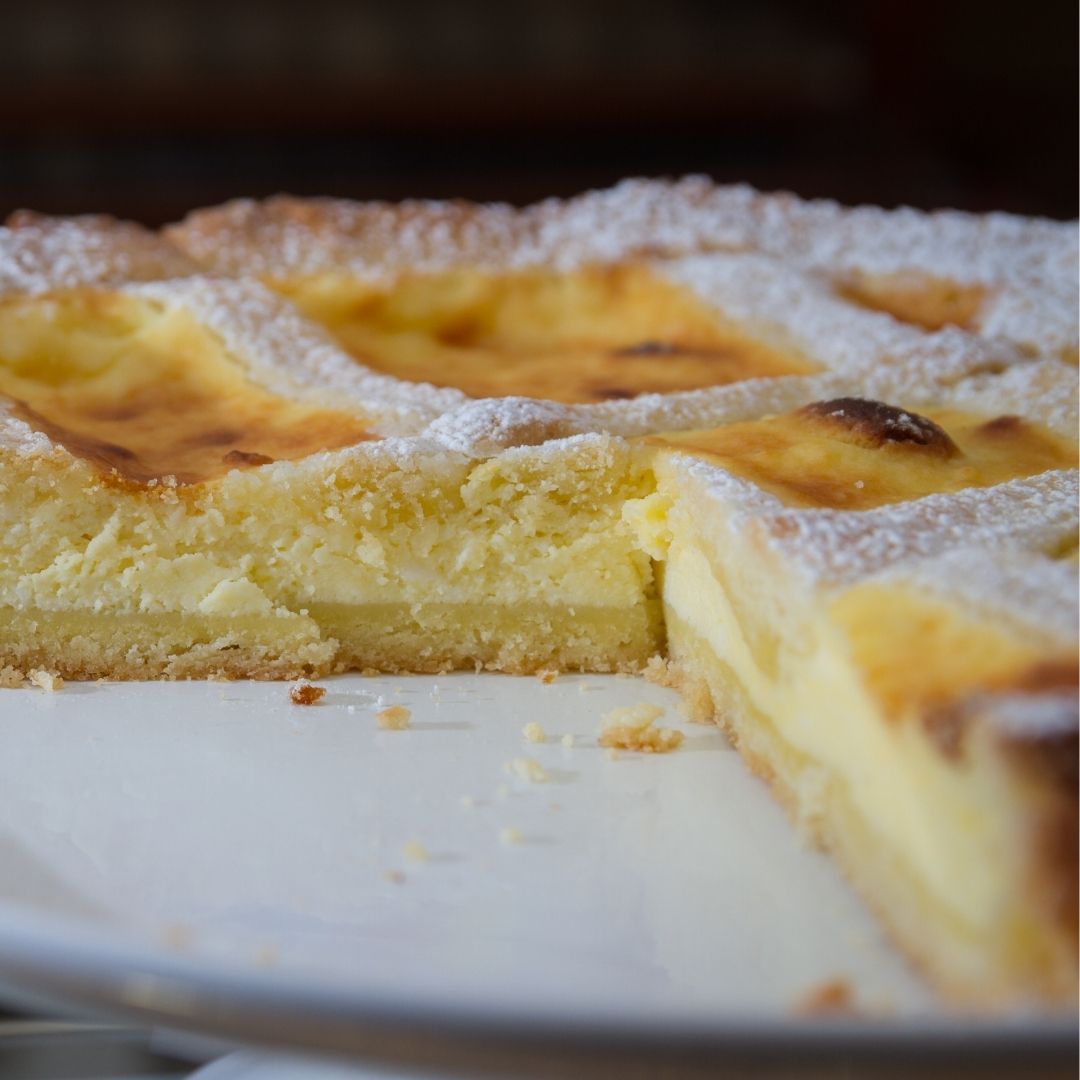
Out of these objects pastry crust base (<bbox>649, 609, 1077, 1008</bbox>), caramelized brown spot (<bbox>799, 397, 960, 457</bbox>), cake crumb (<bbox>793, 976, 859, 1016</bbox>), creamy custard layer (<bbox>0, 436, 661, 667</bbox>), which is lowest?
cake crumb (<bbox>793, 976, 859, 1016</bbox>)

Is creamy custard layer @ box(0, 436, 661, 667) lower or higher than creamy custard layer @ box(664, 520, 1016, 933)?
higher

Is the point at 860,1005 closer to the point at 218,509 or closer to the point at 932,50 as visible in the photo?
the point at 218,509

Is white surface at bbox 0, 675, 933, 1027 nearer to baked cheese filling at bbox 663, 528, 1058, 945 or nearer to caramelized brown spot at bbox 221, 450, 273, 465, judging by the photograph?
baked cheese filling at bbox 663, 528, 1058, 945

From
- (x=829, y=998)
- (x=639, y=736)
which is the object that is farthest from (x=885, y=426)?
(x=829, y=998)

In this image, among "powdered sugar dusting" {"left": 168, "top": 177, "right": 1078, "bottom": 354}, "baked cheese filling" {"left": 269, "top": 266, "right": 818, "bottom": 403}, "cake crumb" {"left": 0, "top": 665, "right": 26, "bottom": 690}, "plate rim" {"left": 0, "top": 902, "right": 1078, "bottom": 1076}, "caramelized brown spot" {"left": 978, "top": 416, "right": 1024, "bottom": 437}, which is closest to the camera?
"plate rim" {"left": 0, "top": 902, "right": 1078, "bottom": 1076}

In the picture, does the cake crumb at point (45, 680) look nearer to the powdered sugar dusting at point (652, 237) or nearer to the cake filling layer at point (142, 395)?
the cake filling layer at point (142, 395)

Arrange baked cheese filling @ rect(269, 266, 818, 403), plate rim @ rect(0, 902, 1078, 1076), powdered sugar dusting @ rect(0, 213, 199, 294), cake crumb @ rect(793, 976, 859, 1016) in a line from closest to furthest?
plate rim @ rect(0, 902, 1078, 1076), cake crumb @ rect(793, 976, 859, 1016), baked cheese filling @ rect(269, 266, 818, 403), powdered sugar dusting @ rect(0, 213, 199, 294)

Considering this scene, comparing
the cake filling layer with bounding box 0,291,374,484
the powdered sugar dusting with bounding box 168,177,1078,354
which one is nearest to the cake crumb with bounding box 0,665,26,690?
the cake filling layer with bounding box 0,291,374,484

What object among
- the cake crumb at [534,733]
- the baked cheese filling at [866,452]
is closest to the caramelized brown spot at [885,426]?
the baked cheese filling at [866,452]
